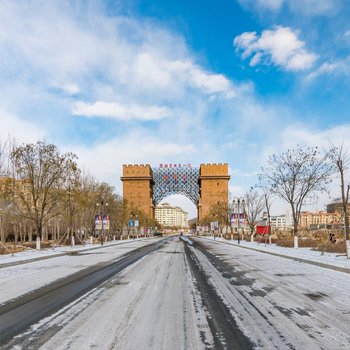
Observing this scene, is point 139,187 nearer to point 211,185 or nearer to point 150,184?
point 150,184

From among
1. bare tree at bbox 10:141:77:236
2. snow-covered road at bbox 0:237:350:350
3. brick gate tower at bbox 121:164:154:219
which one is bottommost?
snow-covered road at bbox 0:237:350:350

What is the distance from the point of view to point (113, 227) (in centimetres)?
6488

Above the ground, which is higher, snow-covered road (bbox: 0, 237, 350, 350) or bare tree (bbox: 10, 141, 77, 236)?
bare tree (bbox: 10, 141, 77, 236)

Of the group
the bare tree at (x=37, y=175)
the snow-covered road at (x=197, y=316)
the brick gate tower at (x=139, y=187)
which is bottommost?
the snow-covered road at (x=197, y=316)

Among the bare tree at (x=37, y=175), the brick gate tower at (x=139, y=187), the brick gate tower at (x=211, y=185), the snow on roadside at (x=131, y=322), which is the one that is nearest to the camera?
the snow on roadside at (x=131, y=322)

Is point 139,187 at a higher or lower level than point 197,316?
higher

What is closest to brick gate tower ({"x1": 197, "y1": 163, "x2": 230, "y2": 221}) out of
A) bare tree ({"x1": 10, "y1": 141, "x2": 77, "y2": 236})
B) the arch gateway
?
the arch gateway

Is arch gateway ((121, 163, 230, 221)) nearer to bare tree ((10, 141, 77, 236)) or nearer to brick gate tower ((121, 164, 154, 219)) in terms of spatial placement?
brick gate tower ((121, 164, 154, 219))

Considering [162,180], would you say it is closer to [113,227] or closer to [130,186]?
[130,186]

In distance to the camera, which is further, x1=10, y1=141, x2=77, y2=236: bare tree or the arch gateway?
the arch gateway

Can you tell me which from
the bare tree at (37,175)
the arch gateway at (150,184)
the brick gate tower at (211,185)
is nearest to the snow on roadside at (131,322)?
the bare tree at (37,175)

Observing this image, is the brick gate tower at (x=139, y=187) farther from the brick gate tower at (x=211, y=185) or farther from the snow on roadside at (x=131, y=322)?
the snow on roadside at (x=131, y=322)

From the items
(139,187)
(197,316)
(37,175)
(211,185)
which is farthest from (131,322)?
(139,187)

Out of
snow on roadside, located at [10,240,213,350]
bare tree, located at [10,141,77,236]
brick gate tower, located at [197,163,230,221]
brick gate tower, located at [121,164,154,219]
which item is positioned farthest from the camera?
brick gate tower, located at [121,164,154,219]
